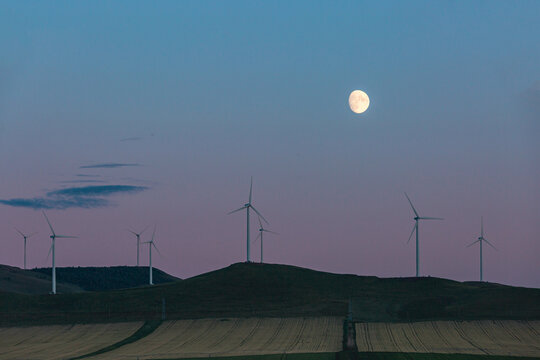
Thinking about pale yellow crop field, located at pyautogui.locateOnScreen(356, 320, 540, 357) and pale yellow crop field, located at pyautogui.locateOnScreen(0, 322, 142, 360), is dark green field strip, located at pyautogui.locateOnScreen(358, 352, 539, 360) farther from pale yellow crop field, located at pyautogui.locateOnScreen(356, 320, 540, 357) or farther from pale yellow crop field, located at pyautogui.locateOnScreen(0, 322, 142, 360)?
pale yellow crop field, located at pyautogui.locateOnScreen(0, 322, 142, 360)

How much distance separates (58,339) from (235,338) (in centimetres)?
2626

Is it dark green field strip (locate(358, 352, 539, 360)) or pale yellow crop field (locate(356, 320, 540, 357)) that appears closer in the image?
dark green field strip (locate(358, 352, 539, 360))

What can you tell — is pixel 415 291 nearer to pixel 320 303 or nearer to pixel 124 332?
pixel 320 303

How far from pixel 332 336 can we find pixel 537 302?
45.5 metres

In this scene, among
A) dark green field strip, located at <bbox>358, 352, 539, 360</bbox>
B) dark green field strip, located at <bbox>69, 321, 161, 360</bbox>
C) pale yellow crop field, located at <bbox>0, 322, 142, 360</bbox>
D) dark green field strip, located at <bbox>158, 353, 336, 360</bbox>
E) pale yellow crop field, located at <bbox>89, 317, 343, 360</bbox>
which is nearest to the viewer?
dark green field strip, located at <bbox>358, 352, 539, 360</bbox>

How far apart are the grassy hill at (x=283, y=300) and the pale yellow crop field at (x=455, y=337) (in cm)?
898

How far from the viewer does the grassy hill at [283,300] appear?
134375mm

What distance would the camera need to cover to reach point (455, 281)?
169 metres

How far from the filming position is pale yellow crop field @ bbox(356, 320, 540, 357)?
9162 cm

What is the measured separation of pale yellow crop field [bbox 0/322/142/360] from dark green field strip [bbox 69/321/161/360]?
36.2 inches

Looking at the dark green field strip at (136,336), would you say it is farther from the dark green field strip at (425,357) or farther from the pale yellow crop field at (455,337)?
the dark green field strip at (425,357)

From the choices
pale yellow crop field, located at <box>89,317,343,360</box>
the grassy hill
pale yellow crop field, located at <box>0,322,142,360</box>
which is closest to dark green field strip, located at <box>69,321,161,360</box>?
pale yellow crop field, located at <box>0,322,142,360</box>

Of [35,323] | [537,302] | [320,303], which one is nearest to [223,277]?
[320,303]

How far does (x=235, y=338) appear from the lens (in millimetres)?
108562
